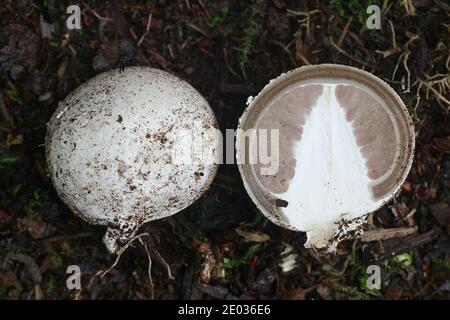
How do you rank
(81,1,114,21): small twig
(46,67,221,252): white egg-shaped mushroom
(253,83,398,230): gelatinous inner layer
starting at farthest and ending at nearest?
(81,1,114,21): small twig → (253,83,398,230): gelatinous inner layer → (46,67,221,252): white egg-shaped mushroom

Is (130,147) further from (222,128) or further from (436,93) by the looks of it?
(436,93)

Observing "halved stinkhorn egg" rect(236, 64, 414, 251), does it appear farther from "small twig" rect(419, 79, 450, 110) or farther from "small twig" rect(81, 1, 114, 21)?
"small twig" rect(81, 1, 114, 21)

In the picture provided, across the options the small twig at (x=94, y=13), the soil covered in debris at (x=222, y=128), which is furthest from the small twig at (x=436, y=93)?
the small twig at (x=94, y=13)

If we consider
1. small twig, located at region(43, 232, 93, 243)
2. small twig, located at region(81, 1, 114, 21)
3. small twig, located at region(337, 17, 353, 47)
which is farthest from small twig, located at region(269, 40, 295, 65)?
small twig, located at region(43, 232, 93, 243)

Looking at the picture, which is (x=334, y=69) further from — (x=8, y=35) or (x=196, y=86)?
(x=8, y=35)

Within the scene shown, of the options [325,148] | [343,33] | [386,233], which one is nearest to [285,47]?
[343,33]

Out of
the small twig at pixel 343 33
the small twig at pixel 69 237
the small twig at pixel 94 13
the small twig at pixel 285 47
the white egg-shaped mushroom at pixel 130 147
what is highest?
the small twig at pixel 94 13

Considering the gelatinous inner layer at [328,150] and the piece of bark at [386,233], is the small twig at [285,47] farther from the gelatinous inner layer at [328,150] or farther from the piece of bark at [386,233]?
the piece of bark at [386,233]

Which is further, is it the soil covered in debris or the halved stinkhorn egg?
the soil covered in debris
